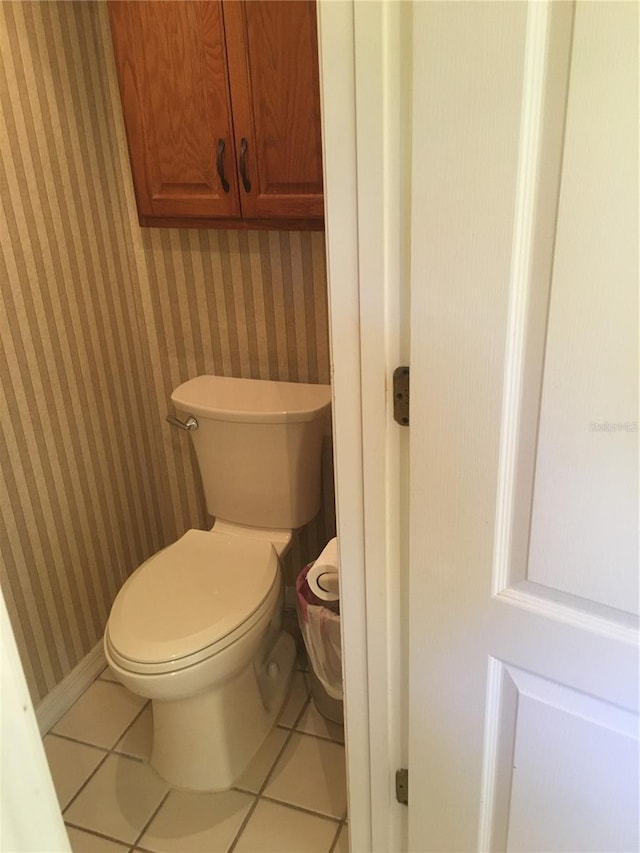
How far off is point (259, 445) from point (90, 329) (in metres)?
0.54

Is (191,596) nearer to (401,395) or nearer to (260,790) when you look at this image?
(260,790)

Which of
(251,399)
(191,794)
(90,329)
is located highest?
(90,329)

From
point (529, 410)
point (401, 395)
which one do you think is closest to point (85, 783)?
point (401, 395)

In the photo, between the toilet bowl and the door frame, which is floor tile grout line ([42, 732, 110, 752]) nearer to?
the toilet bowl

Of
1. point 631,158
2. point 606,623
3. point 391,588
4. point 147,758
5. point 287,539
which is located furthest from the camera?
point 287,539

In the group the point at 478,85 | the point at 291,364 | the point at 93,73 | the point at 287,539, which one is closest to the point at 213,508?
the point at 287,539

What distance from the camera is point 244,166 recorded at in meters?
1.59

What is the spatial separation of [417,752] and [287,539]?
2.63 feet

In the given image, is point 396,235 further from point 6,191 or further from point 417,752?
point 6,191

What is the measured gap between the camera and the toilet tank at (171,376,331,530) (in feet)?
5.74

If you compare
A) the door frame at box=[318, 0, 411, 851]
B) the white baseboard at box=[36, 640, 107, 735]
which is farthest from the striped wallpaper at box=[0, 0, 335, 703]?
the door frame at box=[318, 0, 411, 851]

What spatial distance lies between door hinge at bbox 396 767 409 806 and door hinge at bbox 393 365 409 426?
65cm

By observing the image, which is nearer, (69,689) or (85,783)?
(85,783)

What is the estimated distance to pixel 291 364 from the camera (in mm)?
1908
